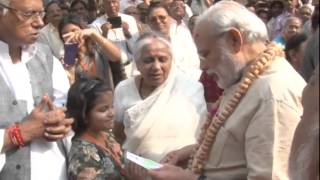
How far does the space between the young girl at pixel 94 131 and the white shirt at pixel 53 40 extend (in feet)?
8.52

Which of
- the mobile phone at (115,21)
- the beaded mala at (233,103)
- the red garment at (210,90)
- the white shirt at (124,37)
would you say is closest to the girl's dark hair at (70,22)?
the white shirt at (124,37)

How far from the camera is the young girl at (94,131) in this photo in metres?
3.80

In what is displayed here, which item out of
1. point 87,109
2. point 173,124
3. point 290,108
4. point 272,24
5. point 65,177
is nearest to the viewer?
point 290,108

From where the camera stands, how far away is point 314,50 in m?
1.75

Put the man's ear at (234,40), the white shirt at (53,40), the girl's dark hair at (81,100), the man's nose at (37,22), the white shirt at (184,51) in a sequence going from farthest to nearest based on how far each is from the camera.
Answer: the white shirt at (53,40) → the white shirt at (184,51) → the girl's dark hair at (81,100) → the man's nose at (37,22) → the man's ear at (234,40)

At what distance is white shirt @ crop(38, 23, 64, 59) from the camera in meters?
6.70

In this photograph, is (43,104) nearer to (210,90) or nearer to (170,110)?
(170,110)

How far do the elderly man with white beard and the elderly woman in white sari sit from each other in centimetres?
137

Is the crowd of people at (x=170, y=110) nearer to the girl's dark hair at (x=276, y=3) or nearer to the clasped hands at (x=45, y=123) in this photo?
the clasped hands at (x=45, y=123)

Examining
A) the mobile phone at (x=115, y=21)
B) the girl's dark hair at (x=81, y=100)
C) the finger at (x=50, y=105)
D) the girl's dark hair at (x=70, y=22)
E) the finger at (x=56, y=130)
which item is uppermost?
the finger at (x=50, y=105)

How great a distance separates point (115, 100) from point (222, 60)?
1972 mm

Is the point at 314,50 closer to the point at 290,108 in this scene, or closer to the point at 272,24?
the point at 290,108

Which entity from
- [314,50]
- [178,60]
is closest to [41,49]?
[314,50]

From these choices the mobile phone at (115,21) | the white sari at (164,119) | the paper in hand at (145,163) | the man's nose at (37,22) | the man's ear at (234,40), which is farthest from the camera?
the mobile phone at (115,21)
